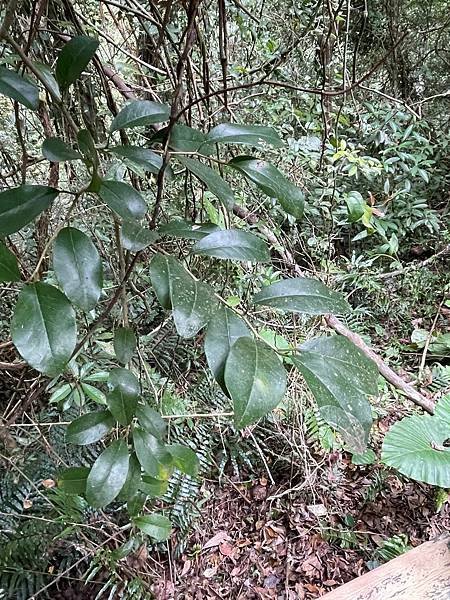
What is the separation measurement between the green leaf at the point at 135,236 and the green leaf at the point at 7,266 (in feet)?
0.36

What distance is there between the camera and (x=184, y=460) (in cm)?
75

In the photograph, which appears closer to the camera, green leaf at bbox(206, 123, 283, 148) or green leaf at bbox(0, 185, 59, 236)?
green leaf at bbox(0, 185, 59, 236)

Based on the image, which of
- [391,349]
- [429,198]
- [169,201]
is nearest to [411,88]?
[429,198]

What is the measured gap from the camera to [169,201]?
4.95 feet

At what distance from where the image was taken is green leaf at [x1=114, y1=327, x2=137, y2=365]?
65cm

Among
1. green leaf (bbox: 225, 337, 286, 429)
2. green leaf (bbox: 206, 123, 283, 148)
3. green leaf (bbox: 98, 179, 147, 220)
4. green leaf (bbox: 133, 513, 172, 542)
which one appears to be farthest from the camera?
green leaf (bbox: 133, 513, 172, 542)

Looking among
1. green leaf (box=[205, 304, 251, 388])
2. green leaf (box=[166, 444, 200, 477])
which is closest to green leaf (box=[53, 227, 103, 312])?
green leaf (box=[205, 304, 251, 388])

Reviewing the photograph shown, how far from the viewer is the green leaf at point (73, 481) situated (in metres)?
0.76

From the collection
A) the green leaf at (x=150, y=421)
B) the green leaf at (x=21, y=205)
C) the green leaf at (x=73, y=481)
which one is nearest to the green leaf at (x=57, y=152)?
the green leaf at (x=21, y=205)

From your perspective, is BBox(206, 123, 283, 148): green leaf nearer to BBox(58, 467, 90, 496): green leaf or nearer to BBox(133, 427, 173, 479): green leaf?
BBox(133, 427, 173, 479): green leaf

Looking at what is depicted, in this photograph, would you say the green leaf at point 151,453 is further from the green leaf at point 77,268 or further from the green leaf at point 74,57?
the green leaf at point 74,57

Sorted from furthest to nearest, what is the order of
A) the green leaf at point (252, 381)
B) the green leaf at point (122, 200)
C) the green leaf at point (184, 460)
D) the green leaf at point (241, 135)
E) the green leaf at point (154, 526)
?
the green leaf at point (154, 526) < the green leaf at point (184, 460) < the green leaf at point (241, 135) < the green leaf at point (122, 200) < the green leaf at point (252, 381)

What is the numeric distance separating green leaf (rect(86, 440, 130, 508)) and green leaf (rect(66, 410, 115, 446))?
0.22 ft

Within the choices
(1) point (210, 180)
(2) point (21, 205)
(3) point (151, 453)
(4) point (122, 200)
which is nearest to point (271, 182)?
(1) point (210, 180)
